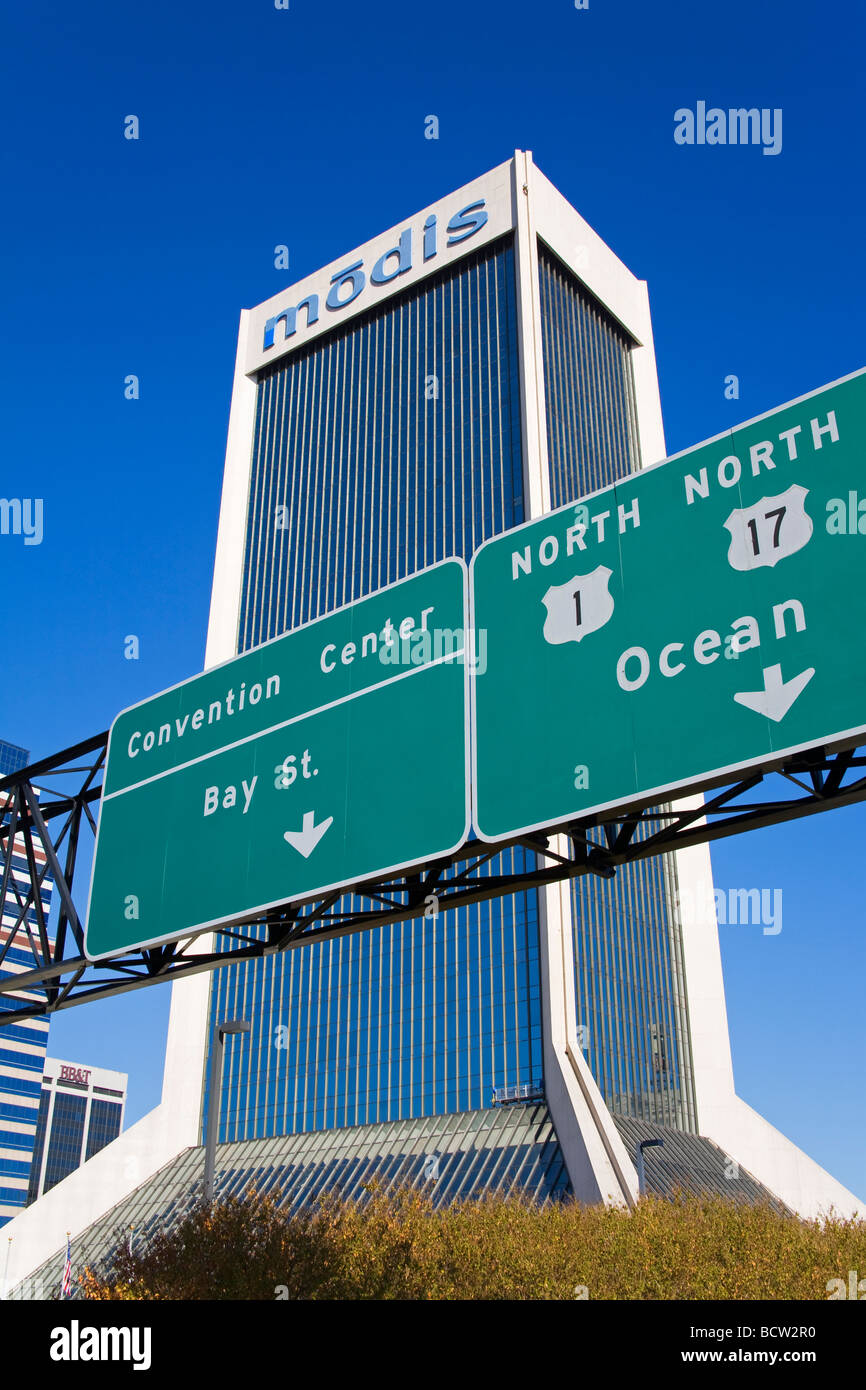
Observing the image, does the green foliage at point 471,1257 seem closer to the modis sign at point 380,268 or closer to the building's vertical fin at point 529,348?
the building's vertical fin at point 529,348

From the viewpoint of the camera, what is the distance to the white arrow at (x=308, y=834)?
1194cm

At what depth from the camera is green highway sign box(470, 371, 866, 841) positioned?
9.16 meters

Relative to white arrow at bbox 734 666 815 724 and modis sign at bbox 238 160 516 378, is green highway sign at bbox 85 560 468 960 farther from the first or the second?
modis sign at bbox 238 160 516 378

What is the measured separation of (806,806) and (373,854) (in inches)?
154

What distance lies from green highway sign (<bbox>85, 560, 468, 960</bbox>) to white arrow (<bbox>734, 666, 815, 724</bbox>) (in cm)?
278

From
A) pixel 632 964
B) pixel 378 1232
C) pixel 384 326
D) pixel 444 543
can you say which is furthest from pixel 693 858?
pixel 378 1232

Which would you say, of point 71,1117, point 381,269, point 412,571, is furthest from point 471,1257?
point 71,1117

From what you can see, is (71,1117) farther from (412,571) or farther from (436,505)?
(412,571)

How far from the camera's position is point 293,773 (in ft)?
41.2

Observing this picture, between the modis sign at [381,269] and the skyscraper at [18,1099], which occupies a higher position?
the modis sign at [381,269]

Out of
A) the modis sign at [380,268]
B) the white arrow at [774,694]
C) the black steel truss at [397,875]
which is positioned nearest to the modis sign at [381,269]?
the modis sign at [380,268]

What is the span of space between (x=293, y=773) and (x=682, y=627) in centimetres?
449

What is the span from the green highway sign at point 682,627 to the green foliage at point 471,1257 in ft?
45.1

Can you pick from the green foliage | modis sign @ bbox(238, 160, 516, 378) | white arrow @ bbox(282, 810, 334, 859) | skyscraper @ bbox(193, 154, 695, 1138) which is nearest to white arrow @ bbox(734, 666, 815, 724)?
white arrow @ bbox(282, 810, 334, 859)
